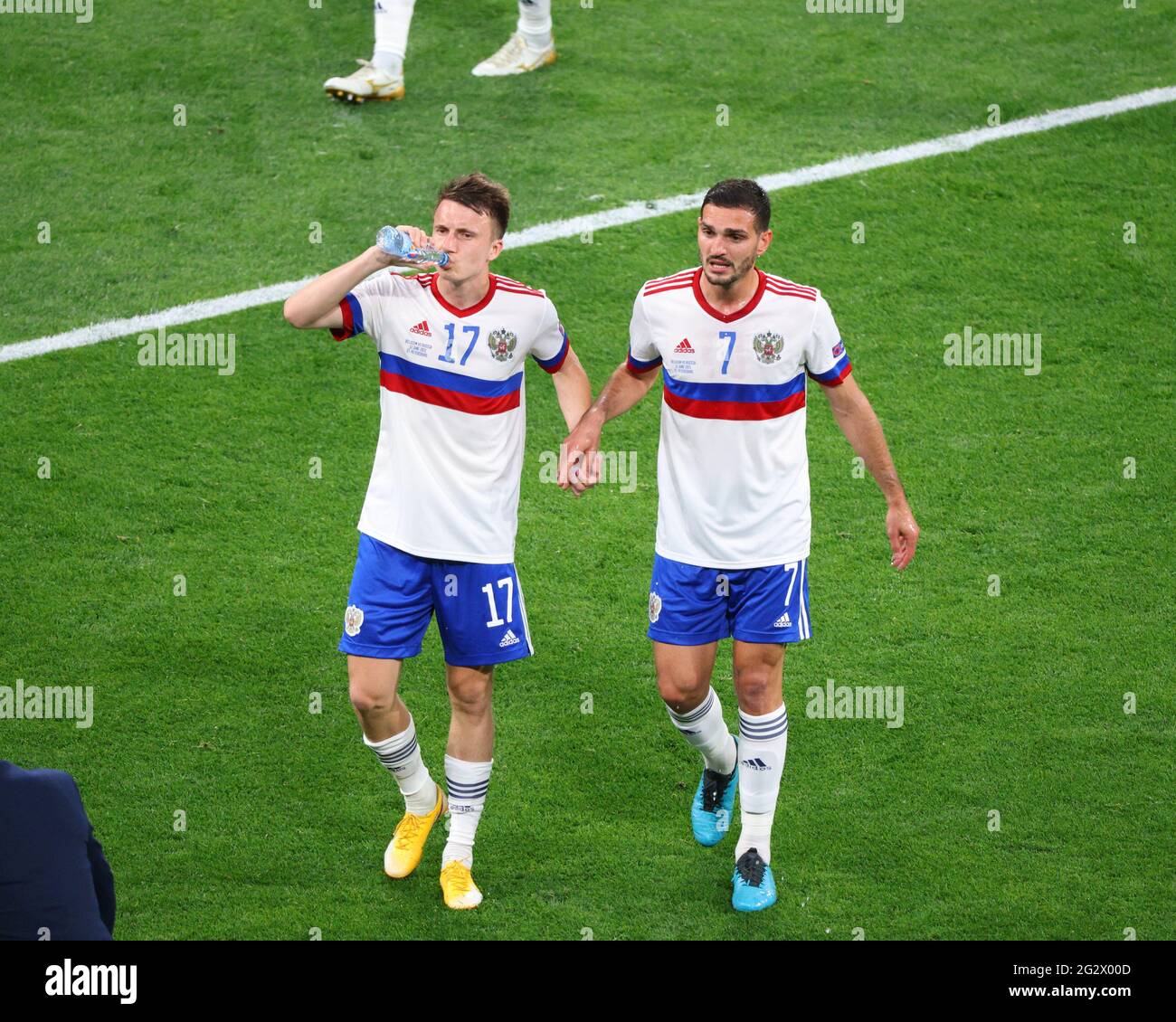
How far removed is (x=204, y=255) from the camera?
900 centimetres

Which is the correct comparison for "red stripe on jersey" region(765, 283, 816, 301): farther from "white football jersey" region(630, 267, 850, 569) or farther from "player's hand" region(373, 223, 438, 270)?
"player's hand" region(373, 223, 438, 270)

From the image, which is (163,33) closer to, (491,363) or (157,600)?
(157,600)

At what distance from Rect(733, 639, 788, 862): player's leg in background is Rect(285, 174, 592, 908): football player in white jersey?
0.78 m

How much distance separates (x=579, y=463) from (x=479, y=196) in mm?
946

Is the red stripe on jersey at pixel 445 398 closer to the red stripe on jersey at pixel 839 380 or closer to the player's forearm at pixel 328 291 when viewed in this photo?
the player's forearm at pixel 328 291

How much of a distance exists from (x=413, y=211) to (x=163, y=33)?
9.51 feet

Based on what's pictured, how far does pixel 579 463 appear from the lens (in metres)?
5.27

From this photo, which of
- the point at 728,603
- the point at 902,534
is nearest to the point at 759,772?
the point at 728,603

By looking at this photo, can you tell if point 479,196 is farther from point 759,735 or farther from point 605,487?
point 605,487

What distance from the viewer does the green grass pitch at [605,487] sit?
580 centimetres

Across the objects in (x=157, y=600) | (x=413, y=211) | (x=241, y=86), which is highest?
(x=241, y=86)

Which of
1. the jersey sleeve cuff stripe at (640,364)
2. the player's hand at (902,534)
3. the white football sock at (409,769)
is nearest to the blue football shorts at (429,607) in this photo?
the white football sock at (409,769)

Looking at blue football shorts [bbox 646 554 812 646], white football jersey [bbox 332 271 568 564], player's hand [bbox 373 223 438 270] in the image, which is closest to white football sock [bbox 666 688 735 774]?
blue football shorts [bbox 646 554 812 646]

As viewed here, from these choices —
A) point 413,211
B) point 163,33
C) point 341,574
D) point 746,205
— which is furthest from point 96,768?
point 163,33
